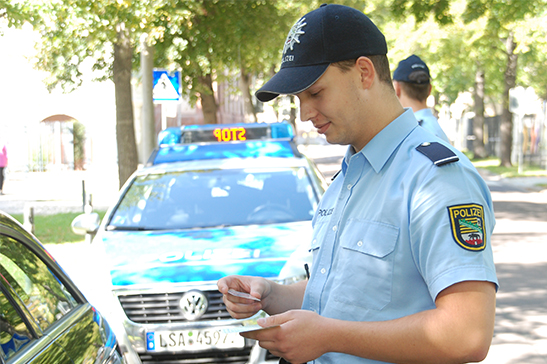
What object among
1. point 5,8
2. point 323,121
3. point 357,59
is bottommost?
point 323,121

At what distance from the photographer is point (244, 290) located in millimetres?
2078

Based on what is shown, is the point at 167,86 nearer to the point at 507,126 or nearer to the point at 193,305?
the point at 193,305

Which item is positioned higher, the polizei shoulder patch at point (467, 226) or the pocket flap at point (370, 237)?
the polizei shoulder patch at point (467, 226)

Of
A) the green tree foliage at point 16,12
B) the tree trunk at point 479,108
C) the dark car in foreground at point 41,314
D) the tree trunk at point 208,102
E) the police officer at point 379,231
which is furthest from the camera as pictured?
the tree trunk at point 479,108

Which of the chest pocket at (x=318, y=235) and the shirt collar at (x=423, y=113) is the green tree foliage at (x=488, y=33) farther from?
the chest pocket at (x=318, y=235)

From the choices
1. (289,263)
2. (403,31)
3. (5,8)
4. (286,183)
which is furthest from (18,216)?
(403,31)

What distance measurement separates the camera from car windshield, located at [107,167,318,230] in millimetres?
5098

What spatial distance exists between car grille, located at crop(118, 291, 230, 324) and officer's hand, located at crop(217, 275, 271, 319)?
1955mm

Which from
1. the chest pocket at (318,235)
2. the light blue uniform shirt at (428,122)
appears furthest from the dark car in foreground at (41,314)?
the light blue uniform shirt at (428,122)

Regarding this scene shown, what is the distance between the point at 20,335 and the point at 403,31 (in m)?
27.7

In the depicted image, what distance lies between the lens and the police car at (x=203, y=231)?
397cm

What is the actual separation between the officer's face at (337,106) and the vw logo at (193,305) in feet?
7.75

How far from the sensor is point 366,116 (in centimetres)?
176

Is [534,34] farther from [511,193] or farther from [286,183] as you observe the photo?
[286,183]
